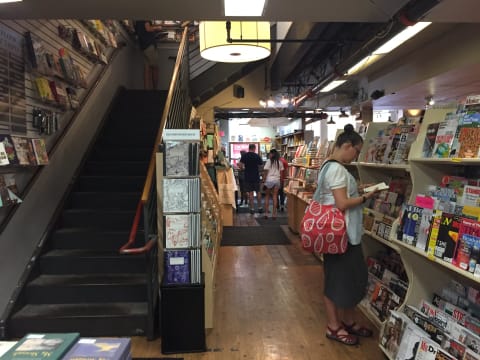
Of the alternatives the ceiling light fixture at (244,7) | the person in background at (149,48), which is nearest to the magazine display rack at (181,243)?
the ceiling light fixture at (244,7)

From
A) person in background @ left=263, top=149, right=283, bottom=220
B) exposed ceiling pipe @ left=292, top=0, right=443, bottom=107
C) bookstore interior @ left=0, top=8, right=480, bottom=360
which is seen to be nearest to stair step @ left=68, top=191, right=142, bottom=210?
bookstore interior @ left=0, top=8, right=480, bottom=360

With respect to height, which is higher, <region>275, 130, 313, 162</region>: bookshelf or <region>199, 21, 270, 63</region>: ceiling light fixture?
<region>199, 21, 270, 63</region>: ceiling light fixture

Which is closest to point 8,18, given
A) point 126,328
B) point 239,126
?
point 126,328

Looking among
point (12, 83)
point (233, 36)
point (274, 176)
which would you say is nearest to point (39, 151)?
point (12, 83)

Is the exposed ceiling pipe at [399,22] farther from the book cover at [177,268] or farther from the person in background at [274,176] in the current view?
the person in background at [274,176]

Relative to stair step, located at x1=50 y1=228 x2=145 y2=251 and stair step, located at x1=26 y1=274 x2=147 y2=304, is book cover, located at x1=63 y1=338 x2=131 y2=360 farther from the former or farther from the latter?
stair step, located at x1=50 y1=228 x2=145 y2=251

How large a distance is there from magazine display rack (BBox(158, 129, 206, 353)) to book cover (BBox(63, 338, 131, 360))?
5.73 ft

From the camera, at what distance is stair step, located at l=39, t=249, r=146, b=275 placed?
367 cm

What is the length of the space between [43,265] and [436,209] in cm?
347

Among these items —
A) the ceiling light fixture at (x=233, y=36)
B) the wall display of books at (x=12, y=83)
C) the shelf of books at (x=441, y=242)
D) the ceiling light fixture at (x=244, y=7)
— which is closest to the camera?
the shelf of books at (x=441, y=242)

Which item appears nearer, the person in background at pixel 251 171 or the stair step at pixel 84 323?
the stair step at pixel 84 323

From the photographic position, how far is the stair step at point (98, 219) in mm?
4172

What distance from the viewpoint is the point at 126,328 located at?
3170 millimetres

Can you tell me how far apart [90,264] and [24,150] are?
1.26 meters
